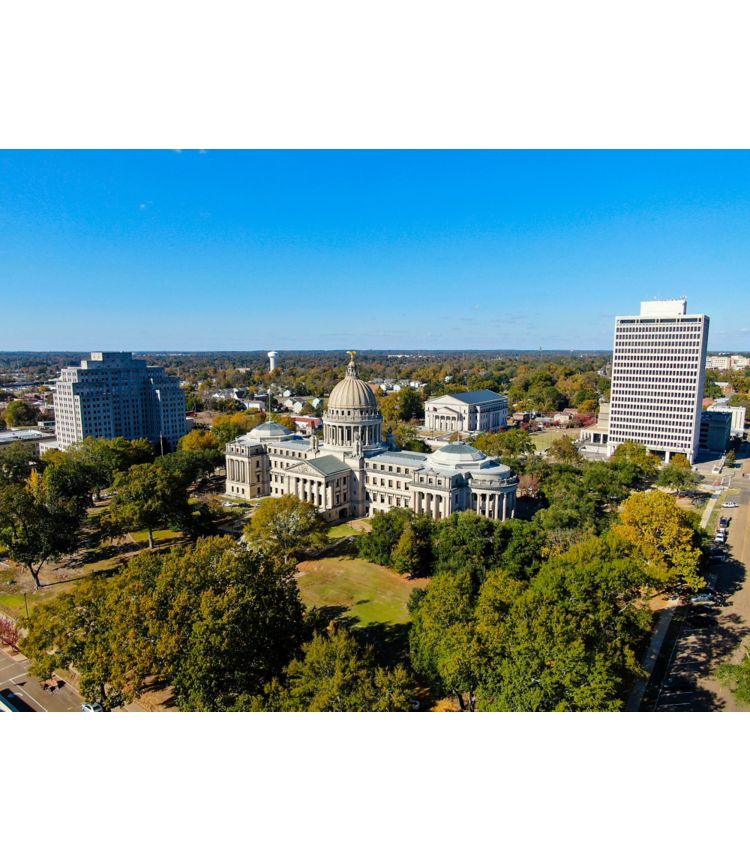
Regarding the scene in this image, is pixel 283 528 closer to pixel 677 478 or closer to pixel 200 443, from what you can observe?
pixel 200 443

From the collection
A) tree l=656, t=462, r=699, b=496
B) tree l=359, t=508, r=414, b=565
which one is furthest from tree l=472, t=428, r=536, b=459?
tree l=359, t=508, r=414, b=565

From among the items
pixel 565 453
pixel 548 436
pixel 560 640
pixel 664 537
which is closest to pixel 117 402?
pixel 565 453

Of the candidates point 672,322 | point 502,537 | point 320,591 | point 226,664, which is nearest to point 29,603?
point 320,591

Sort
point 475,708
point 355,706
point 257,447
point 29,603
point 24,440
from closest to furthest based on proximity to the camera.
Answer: point 355,706 < point 475,708 < point 29,603 < point 257,447 < point 24,440

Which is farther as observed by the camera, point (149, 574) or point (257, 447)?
point (257, 447)

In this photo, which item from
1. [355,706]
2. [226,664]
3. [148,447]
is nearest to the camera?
[355,706]

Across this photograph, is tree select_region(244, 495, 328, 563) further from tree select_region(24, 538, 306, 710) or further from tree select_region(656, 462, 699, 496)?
tree select_region(656, 462, 699, 496)

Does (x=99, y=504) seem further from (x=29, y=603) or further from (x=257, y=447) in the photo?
(x=29, y=603)

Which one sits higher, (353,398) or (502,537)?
(353,398)
